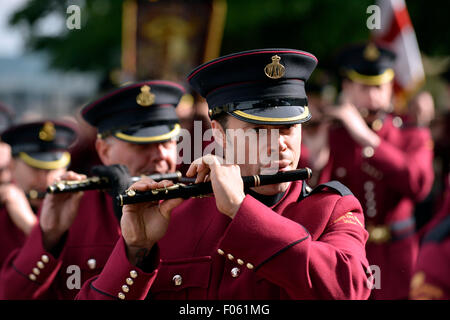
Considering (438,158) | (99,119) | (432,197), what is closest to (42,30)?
(432,197)

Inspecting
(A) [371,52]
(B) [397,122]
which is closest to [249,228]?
(B) [397,122]

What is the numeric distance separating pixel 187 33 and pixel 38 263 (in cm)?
1005

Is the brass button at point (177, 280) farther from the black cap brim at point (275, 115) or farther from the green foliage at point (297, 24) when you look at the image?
the green foliage at point (297, 24)

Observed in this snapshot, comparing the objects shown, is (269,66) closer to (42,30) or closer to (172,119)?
(172,119)

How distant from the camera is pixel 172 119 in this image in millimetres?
4059

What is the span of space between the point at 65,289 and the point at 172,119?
1.28 meters

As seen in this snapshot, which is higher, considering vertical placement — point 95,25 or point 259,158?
point 259,158

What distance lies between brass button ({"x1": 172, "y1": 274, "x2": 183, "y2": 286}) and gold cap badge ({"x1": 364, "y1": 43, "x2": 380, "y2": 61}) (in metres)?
4.51

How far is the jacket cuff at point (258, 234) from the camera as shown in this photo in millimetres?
2252

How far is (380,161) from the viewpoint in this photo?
596 centimetres

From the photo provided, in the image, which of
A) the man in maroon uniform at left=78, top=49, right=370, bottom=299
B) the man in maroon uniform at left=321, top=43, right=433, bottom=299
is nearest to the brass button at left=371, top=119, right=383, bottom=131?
the man in maroon uniform at left=321, top=43, right=433, bottom=299

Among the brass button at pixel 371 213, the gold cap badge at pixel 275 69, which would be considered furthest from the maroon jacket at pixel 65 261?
the brass button at pixel 371 213

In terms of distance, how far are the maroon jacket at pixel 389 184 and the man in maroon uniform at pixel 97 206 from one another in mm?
2533

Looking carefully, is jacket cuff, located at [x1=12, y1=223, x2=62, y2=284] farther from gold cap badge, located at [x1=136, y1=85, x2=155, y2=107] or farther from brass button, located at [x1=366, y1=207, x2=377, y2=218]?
brass button, located at [x1=366, y1=207, x2=377, y2=218]
